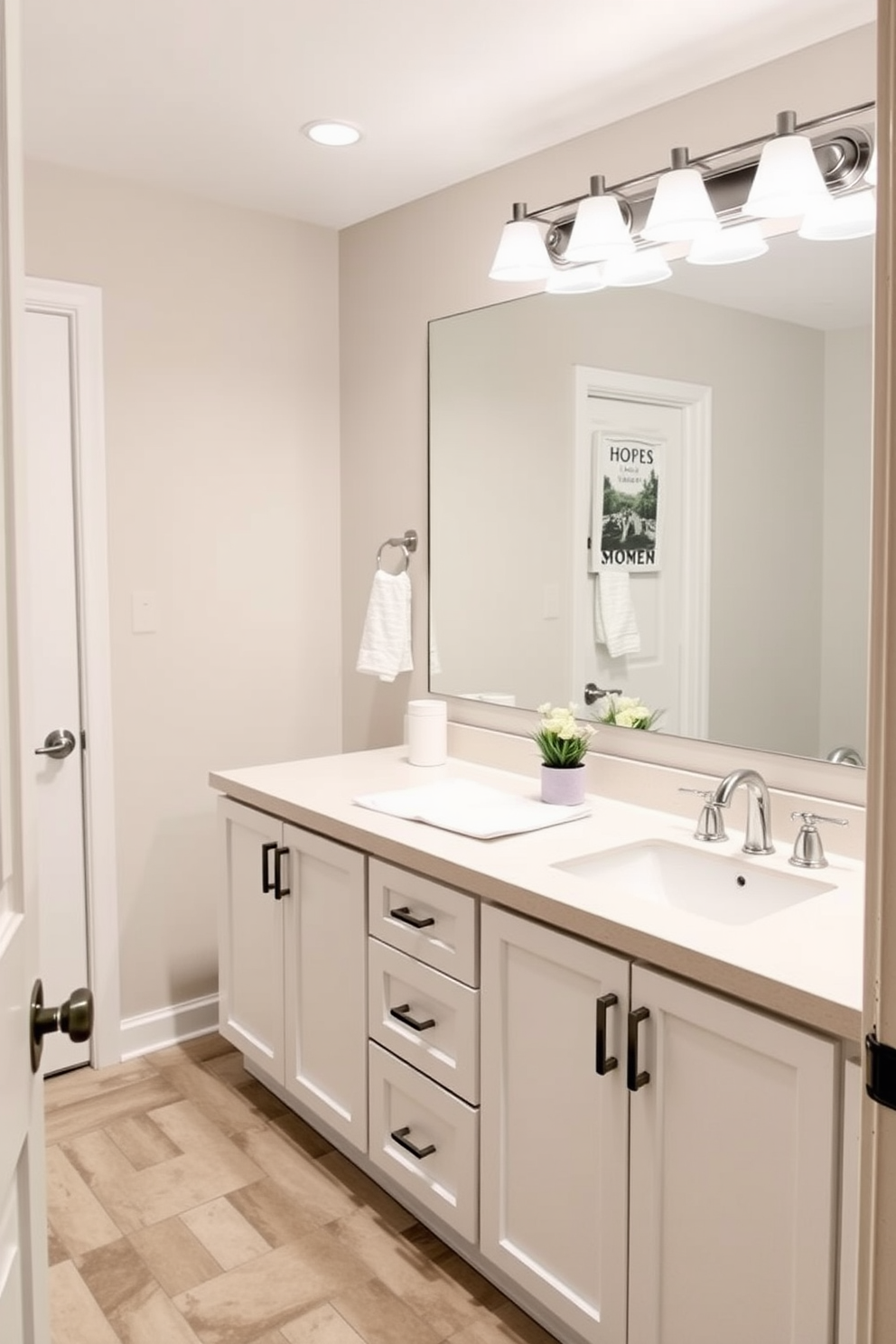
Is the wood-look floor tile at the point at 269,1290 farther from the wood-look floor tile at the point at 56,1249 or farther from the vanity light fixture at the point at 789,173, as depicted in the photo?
the vanity light fixture at the point at 789,173

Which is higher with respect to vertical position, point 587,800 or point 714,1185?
point 587,800

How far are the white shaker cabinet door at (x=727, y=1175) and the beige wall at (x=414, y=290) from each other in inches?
61.1

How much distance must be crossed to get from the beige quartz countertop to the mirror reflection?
0.83 ft

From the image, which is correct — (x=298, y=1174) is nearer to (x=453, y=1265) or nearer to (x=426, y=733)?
(x=453, y=1265)

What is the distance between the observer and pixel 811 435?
194cm

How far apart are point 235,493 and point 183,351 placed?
0.40m

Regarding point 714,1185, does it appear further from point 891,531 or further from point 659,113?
point 659,113

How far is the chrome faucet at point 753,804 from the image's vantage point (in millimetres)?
1868

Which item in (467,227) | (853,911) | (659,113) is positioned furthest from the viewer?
(467,227)

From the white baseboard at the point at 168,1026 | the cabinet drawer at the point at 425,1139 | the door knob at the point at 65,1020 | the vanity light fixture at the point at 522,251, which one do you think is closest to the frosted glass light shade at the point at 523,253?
the vanity light fixture at the point at 522,251

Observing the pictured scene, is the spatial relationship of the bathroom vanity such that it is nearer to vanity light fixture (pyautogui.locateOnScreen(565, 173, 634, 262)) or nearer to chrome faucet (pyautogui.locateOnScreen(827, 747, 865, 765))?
chrome faucet (pyautogui.locateOnScreen(827, 747, 865, 765))

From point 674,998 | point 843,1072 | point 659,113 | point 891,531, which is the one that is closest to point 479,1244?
point 674,998

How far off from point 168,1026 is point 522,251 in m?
2.23

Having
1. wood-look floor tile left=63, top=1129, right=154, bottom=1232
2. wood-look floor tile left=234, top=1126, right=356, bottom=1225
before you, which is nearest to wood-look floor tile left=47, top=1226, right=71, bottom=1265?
wood-look floor tile left=63, top=1129, right=154, bottom=1232
